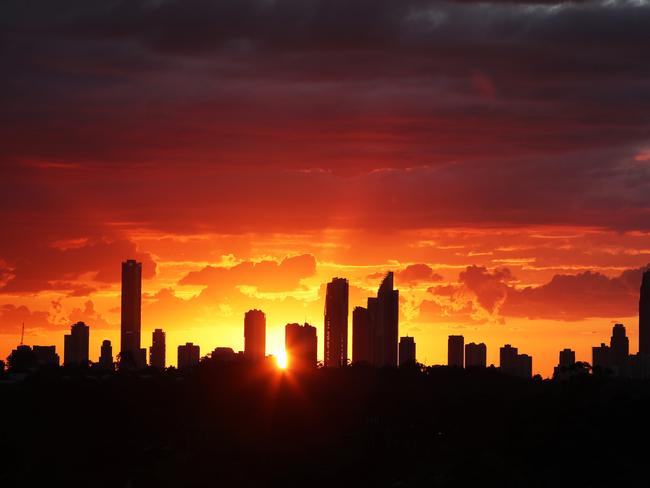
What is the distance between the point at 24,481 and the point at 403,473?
142 ft

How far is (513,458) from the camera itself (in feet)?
471

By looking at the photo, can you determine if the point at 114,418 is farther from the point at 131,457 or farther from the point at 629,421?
the point at 629,421

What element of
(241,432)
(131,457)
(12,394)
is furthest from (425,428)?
(12,394)

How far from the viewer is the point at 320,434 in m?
166

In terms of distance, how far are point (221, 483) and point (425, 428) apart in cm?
2857

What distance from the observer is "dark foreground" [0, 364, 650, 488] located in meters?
143

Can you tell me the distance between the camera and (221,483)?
14900 cm

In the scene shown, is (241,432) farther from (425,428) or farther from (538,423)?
(538,423)

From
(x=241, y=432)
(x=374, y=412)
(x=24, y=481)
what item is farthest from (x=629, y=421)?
(x=24, y=481)

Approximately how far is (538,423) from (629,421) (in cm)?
1041

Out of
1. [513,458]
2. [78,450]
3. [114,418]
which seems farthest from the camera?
[114,418]

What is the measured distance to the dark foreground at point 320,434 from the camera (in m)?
143

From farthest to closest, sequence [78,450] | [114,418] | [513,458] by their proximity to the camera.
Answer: [114,418] → [78,450] → [513,458]

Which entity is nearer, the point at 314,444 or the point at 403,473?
the point at 403,473
